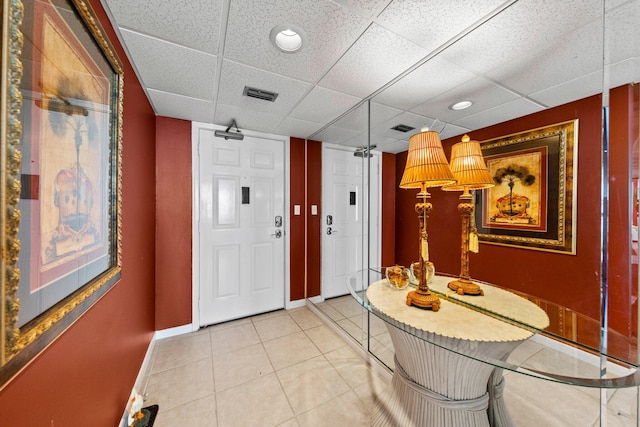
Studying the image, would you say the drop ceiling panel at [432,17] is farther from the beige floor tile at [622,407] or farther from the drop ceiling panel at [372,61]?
the beige floor tile at [622,407]

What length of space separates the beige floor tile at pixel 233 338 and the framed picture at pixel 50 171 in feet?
4.81

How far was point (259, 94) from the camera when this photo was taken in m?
1.92

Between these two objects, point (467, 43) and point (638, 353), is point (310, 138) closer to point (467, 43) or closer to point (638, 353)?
point (467, 43)

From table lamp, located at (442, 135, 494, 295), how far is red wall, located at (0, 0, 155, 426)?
1.78 meters

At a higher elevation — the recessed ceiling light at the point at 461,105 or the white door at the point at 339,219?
the recessed ceiling light at the point at 461,105

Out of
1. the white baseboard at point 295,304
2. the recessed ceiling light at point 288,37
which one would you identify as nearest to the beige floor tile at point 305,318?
the white baseboard at point 295,304

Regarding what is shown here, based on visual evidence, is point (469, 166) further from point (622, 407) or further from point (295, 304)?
point (295, 304)

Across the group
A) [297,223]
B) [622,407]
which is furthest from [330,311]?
[622,407]

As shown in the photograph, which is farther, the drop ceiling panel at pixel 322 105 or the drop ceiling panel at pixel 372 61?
the drop ceiling panel at pixel 322 105

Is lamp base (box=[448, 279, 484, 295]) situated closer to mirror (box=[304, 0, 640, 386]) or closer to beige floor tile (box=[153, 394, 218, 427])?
mirror (box=[304, 0, 640, 386])

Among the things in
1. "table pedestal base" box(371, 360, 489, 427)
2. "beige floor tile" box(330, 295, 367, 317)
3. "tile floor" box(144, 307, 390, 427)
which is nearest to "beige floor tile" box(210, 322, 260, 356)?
"tile floor" box(144, 307, 390, 427)

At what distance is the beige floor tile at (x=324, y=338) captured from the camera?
2213 millimetres

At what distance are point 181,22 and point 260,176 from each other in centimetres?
175

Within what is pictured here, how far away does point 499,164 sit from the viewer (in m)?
1.27
